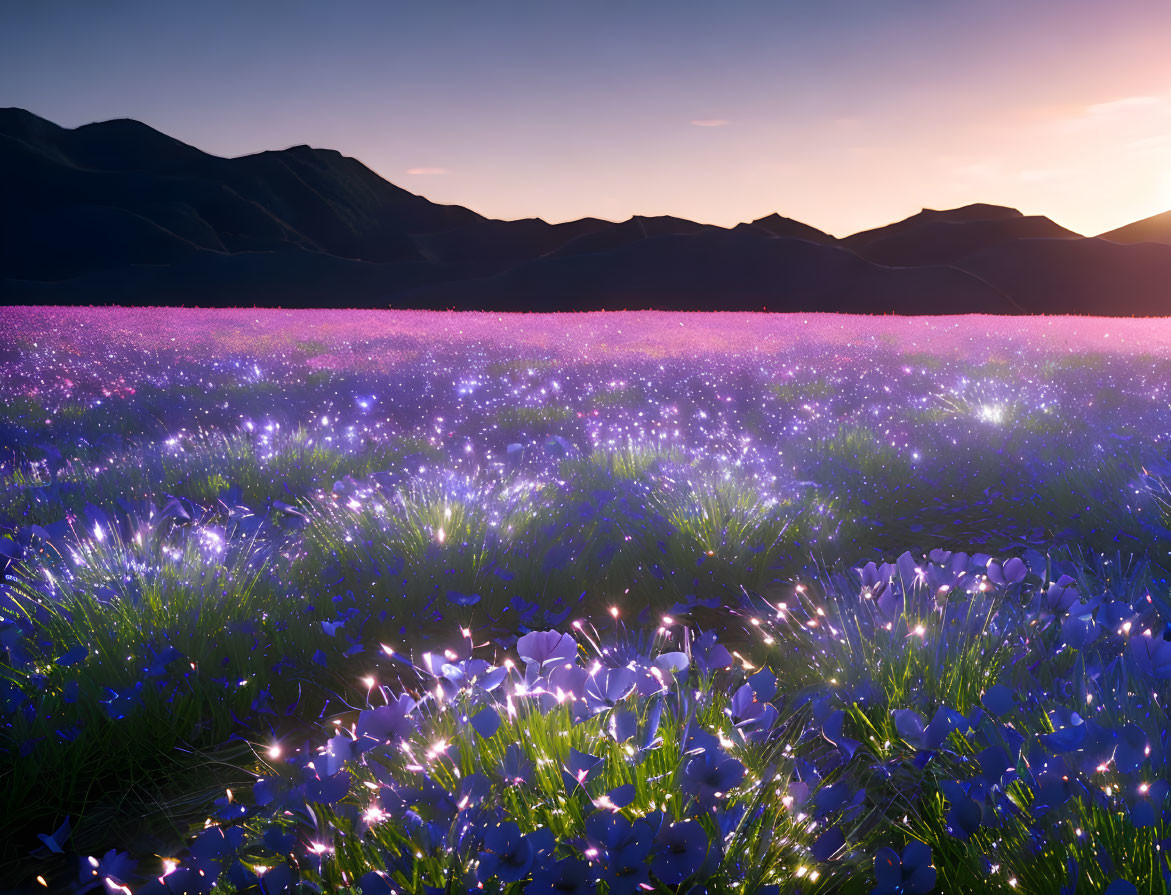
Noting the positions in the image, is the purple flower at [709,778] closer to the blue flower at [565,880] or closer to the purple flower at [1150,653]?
the blue flower at [565,880]

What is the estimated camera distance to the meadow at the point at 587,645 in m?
1.28

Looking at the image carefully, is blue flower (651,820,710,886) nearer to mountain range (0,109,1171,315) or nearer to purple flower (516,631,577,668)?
purple flower (516,631,577,668)

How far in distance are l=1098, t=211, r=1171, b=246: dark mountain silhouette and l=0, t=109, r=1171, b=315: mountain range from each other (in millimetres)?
347

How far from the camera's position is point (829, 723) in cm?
148

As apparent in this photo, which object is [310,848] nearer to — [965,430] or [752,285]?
[965,430]

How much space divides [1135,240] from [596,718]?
83705 mm

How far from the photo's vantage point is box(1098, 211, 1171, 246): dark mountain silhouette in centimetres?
6475

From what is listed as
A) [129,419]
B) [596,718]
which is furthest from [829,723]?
[129,419]

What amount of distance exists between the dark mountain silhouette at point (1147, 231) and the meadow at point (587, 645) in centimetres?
7664

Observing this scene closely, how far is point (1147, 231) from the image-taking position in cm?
6781

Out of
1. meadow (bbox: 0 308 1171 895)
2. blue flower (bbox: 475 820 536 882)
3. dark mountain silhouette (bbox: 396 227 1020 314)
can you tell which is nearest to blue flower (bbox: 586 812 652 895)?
meadow (bbox: 0 308 1171 895)

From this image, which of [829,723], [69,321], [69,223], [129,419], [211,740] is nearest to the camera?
[829,723]

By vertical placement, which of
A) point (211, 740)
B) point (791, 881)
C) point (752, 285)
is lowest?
point (211, 740)

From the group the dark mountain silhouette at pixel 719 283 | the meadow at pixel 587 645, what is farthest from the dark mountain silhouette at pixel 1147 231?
the meadow at pixel 587 645
